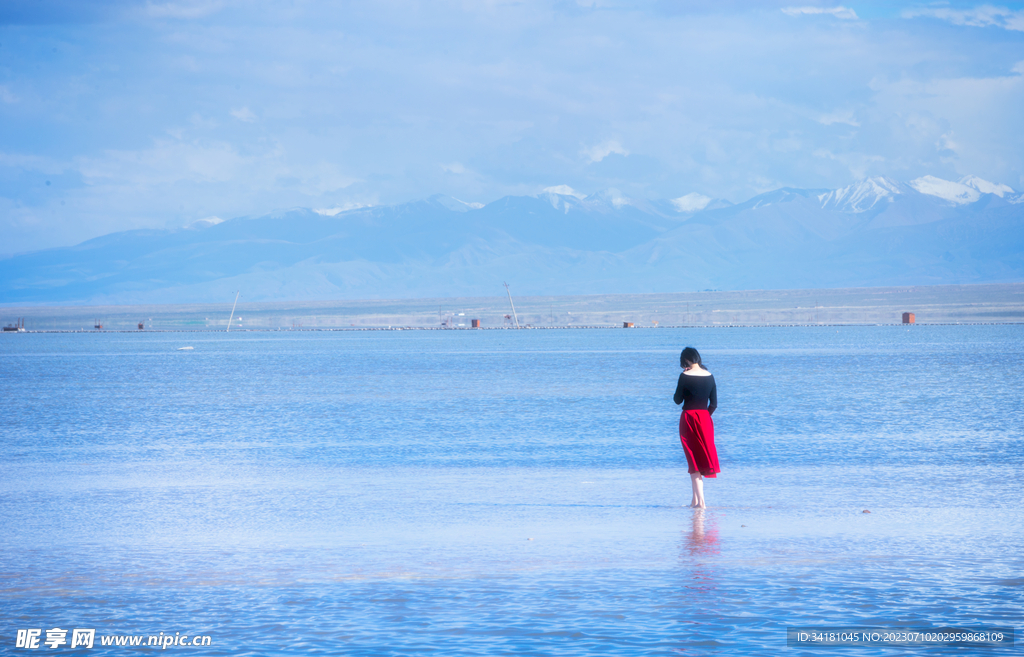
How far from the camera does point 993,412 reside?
25.1m

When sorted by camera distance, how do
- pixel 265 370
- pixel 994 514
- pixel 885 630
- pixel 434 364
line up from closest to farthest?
pixel 885 630 < pixel 994 514 < pixel 265 370 < pixel 434 364

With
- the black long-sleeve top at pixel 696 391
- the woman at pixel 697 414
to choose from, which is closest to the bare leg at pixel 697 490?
the woman at pixel 697 414

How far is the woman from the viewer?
Result: 11789mm

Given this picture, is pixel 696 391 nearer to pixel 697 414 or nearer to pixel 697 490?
pixel 697 414

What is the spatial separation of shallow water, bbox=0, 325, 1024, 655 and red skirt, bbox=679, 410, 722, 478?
0.54 m

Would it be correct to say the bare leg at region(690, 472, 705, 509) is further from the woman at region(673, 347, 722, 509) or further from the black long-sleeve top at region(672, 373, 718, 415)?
the black long-sleeve top at region(672, 373, 718, 415)

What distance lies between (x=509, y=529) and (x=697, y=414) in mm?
2286

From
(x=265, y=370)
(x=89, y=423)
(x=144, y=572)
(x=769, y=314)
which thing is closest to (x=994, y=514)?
(x=144, y=572)

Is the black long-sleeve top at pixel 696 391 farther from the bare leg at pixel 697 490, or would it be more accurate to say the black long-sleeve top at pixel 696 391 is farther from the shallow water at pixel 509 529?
the shallow water at pixel 509 529

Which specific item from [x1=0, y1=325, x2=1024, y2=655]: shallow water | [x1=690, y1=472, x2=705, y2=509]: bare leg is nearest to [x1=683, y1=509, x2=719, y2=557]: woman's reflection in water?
[x1=0, y1=325, x2=1024, y2=655]: shallow water

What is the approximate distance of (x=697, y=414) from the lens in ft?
38.8

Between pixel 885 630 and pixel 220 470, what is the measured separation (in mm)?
11394

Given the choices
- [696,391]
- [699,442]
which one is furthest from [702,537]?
[696,391]

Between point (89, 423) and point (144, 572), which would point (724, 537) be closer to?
point (144, 572)
